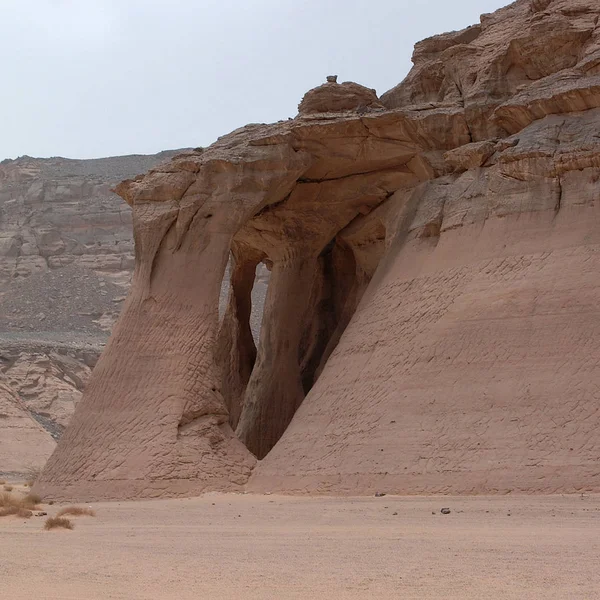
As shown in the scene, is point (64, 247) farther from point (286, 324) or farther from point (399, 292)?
point (399, 292)

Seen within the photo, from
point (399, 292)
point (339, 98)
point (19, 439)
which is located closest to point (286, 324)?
point (339, 98)

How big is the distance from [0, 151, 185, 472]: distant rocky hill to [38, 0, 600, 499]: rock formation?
126 ft

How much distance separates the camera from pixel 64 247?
78688 mm

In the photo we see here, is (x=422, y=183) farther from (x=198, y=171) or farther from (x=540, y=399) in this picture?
(x=540, y=399)

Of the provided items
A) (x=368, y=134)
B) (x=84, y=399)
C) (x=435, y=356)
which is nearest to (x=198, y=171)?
(x=368, y=134)

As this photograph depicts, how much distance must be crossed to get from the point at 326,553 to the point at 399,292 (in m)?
9.93

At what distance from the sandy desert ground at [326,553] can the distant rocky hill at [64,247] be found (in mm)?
46278

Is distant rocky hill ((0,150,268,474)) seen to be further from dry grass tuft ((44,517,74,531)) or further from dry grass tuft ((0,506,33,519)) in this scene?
dry grass tuft ((44,517,74,531))

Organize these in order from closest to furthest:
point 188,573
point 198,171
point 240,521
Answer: point 188,573, point 240,521, point 198,171

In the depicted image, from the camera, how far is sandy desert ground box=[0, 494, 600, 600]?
7.52 metres

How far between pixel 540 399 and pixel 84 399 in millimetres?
7961

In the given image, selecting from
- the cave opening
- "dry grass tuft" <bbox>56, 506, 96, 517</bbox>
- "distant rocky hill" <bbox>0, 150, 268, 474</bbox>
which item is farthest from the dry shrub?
"distant rocky hill" <bbox>0, 150, 268, 474</bbox>

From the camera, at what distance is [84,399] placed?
19.4 meters

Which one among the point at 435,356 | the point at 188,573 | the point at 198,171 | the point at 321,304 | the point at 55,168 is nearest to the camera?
the point at 188,573
